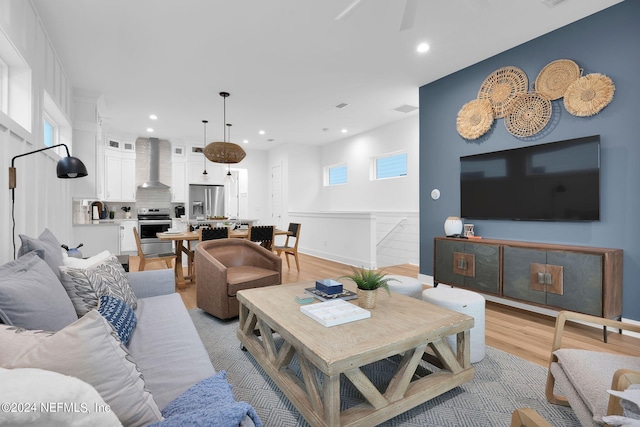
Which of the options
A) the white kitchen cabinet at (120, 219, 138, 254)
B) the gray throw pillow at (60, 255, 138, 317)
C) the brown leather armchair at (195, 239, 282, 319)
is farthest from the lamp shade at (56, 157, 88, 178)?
the white kitchen cabinet at (120, 219, 138, 254)

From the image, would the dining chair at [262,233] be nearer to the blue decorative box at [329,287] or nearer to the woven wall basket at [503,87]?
the blue decorative box at [329,287]

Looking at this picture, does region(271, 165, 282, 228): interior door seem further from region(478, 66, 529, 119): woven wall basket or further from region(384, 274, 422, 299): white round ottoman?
region(384, 274, 422, 299): white round ottoman

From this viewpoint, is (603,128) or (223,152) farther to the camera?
(223,152)

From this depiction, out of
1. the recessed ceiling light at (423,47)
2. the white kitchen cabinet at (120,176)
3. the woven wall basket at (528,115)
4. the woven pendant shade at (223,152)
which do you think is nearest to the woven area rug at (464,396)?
the woven wall basket at (528,115)

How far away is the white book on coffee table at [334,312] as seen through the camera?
5.52 ft

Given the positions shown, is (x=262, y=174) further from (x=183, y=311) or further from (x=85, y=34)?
(x=183, y=311)

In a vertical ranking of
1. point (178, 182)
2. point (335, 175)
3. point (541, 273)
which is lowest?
point (541, 273)

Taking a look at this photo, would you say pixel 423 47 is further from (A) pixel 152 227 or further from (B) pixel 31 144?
(A) pixel 152 227

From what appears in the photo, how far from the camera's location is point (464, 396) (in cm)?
182

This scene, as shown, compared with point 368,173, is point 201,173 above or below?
above

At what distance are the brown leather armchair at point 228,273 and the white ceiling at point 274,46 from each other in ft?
7.14

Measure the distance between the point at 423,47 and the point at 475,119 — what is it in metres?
1.06

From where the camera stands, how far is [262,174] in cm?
898

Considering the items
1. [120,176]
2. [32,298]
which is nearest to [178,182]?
[120,176]
